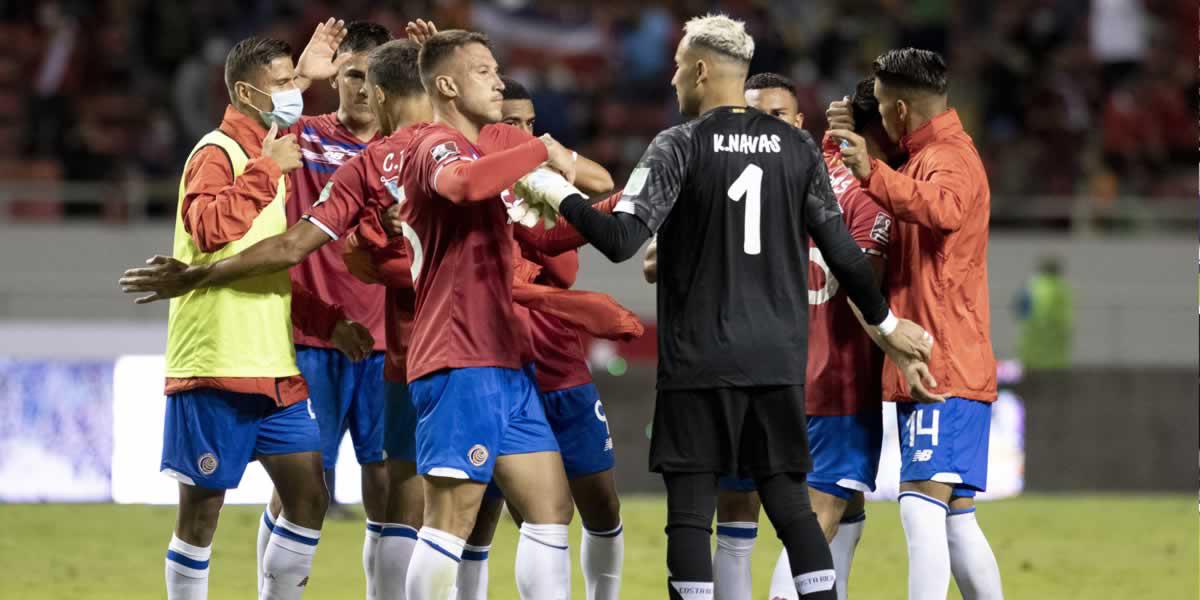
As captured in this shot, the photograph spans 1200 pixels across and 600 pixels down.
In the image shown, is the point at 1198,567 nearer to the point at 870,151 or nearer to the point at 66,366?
the point at 870,151

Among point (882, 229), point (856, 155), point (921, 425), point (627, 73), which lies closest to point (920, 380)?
point (921, 425)

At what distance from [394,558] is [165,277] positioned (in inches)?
53.1

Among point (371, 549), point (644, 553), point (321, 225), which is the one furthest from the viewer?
point (644, 553)

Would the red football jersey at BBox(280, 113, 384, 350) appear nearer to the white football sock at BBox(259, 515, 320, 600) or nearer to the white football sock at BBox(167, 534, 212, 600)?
the white football sock at BBox(259, 515, 320, 600)

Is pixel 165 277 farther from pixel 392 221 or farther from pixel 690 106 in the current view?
pixel 690 106

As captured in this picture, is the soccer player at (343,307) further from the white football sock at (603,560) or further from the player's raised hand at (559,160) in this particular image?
the player's raised hand at (559,160)

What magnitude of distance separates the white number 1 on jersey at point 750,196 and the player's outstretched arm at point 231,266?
1.45 metres

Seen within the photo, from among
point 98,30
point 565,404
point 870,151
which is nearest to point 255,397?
point 565,404

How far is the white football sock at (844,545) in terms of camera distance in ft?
20.4

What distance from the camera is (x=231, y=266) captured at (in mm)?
5594

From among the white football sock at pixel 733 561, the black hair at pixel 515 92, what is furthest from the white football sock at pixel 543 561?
the black hair at pixel 515 92

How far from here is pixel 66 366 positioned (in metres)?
12.3

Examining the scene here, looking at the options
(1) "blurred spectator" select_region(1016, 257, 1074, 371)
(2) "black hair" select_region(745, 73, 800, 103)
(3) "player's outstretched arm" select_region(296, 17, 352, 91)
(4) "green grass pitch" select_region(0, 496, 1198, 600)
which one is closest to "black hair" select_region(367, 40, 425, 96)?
(3) "player's outstretched arm" select_region(296, 17, 352, 91)

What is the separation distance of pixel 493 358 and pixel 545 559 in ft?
2.39
